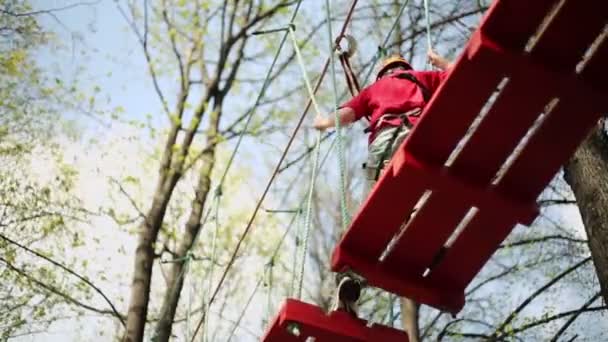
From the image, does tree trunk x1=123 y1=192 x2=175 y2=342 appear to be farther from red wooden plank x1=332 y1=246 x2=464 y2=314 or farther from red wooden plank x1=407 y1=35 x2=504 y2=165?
red wooden plank x1=407 y1=35 x2=504 y2=165

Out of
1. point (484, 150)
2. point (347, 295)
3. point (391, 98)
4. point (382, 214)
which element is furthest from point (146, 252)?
Result: point (484, 150)

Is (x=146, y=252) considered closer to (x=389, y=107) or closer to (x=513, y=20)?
(x=389, y=107)

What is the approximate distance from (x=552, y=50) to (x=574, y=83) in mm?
141

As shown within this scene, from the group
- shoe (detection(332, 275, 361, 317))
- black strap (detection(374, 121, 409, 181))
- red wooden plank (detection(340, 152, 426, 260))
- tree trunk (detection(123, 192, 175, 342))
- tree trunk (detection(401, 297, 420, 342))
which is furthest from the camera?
tree trunk (detection(401, 297, 420, 342))

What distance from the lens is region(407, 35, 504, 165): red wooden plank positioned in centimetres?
213

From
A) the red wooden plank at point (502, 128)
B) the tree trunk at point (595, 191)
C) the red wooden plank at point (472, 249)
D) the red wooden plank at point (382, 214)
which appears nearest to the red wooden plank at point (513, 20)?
the red wooden plank at point (502, 128)

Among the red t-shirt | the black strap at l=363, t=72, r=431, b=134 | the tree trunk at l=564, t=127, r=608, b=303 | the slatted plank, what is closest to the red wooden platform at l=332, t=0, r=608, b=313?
the slatted plank

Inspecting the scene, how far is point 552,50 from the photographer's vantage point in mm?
2160

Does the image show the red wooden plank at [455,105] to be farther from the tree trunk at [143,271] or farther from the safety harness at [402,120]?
the tree trunk at [143,271]

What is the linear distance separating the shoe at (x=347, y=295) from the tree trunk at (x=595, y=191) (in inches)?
65.3

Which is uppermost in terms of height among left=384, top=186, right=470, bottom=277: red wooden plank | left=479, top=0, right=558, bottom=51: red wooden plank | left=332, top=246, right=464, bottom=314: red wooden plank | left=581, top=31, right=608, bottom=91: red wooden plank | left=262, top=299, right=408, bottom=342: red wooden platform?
left=479, top=0, right=558, bottom=51: red wooden plank

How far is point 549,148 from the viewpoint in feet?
7.63

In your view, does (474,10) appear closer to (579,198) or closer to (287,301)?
(579,198)

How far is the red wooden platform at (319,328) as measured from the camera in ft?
7.85
